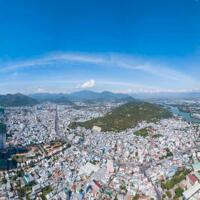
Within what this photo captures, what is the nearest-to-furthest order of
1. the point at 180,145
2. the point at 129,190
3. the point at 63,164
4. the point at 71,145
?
the point at 129,190 < the point at 63,164 < the point at 180,145 < the point at 71,145

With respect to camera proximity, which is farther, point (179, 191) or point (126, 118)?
point (126, 118)

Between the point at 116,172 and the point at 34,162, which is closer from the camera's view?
the point at 116,172

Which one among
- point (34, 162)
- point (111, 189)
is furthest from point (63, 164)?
point (111, 189)

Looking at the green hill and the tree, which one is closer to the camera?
the tree

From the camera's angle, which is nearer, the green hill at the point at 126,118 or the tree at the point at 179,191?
the tree at the point at 179,191

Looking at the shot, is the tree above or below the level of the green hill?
below

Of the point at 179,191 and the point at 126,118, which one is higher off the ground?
the point at 126,118

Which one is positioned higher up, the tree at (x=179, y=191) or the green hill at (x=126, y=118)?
the green hill at (x=126, y=118)

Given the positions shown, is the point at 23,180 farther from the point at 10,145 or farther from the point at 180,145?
the point at 180,145
